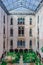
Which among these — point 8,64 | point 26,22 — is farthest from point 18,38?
point 8,64

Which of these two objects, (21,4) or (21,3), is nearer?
(21,3)

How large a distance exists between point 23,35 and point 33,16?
14.1 feet

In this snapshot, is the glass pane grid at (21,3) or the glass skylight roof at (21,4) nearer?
the glass pane grid at (21,3)

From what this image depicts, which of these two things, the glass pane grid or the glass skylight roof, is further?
the glass skylight roof

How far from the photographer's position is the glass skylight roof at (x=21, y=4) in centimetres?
3198

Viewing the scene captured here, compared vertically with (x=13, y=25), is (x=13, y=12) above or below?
above

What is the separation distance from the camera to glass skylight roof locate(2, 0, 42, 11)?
32.0 meters

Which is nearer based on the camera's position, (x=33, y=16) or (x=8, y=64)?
(x=8, y=64)

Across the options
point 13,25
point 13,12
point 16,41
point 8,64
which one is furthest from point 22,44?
point 8,64

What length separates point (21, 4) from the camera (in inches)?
1393

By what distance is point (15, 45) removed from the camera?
3841 centimetres

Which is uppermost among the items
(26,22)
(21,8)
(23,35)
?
(21,8)

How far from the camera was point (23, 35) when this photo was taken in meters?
38.6

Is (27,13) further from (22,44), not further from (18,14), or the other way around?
(22,44)
